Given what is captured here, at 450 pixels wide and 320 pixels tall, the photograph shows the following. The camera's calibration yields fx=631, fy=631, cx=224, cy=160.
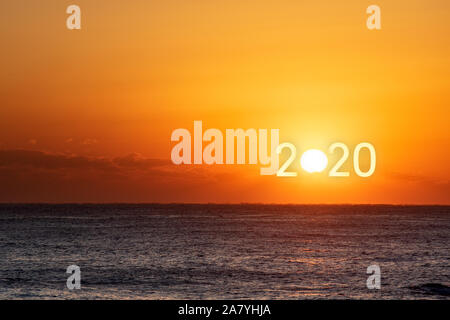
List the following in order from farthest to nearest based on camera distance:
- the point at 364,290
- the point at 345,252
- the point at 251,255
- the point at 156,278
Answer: the point at 345,252, the point at 251,255, the point at 156,278, the point at 364,290

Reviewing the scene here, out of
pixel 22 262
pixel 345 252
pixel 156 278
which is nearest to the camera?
pixel 156 278

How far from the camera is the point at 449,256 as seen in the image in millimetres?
70625

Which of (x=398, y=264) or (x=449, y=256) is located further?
(x=449, y=256)

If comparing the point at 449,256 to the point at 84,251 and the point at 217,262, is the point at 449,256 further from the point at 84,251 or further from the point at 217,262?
the point at 84,251
